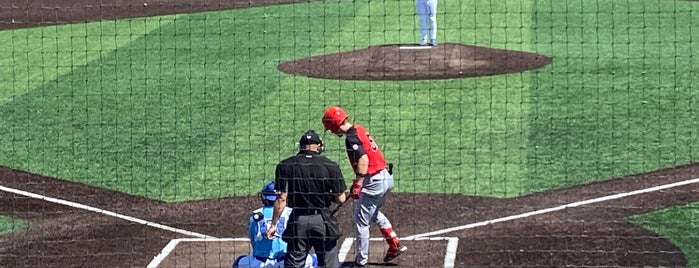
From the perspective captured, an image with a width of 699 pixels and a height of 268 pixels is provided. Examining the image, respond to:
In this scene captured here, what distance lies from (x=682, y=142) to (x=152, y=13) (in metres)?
Result: 14.5

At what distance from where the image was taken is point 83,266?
11.4 meters

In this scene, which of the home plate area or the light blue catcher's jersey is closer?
the light blue catcher's jersey

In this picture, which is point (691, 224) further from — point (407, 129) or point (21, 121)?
point (21, 121)

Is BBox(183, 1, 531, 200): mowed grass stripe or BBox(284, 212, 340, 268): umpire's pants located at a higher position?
BBox(183, 1, 531, 200): mowed grass stripe

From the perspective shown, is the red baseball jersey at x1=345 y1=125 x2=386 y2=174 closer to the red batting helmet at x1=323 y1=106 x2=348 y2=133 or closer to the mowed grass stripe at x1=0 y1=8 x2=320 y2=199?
the red batting helmet at x1=323 y1=106 x2=348 y2=133

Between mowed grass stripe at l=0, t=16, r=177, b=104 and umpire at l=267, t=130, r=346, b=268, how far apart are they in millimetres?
9108

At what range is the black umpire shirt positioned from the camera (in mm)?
10102

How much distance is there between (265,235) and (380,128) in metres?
6.56

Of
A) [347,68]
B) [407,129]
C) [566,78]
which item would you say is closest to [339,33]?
[347,68]

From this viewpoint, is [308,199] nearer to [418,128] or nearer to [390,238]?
[390,238]

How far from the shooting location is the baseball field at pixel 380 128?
39.5 ft

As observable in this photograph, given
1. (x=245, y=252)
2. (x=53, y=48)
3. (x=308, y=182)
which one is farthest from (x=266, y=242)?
(x=53, y=48)

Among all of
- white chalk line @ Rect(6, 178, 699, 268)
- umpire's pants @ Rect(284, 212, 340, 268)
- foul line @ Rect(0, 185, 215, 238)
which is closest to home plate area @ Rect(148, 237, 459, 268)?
white chalk line @ Rect(6, 178, 699, 268)

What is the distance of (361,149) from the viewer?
11.0 metres
